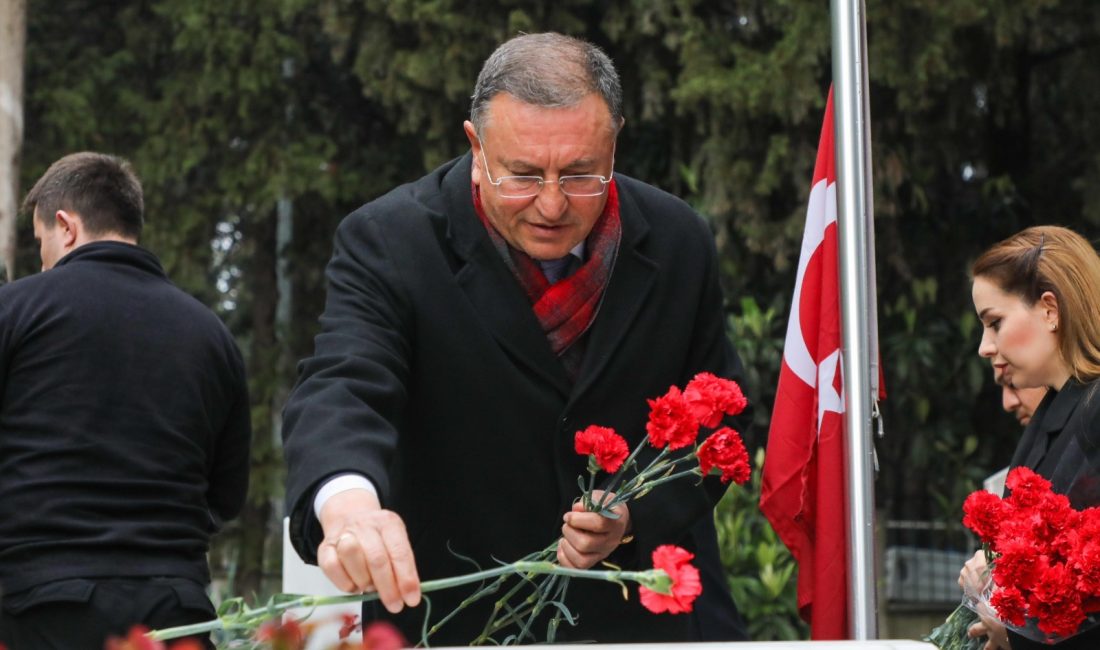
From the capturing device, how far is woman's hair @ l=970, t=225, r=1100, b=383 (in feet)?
9.93

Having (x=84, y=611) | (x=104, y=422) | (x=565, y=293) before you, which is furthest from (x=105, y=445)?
(x=565, y=293)

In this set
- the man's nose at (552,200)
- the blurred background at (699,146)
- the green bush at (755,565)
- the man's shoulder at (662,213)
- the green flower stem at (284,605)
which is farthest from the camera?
the blurred background at (699,146)

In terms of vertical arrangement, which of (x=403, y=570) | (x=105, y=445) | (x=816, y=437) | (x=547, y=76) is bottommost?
(x=816, y=437)

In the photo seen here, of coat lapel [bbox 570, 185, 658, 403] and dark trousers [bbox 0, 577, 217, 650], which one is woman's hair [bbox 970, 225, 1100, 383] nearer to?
coat lapel [bbox 570, 185, 658, 403]

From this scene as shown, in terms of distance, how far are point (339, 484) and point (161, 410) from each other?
1.60 metres

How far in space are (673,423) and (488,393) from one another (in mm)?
452

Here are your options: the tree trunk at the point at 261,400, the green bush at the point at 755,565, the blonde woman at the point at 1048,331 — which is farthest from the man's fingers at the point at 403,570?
the tree trunk at the point at 261,400

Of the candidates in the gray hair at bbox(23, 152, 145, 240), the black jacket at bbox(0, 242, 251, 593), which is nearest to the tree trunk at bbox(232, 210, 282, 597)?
the gray hair at bbox(23, 152, 145, 240)

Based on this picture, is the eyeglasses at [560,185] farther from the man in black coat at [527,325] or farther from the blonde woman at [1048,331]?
the blonde woman at [1048,331]

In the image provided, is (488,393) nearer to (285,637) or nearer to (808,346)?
(808,346)

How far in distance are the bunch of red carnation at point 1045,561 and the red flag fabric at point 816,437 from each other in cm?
85

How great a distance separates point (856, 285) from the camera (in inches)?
131

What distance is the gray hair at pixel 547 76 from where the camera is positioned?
2303 mm

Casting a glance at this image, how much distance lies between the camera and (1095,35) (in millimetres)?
8289
